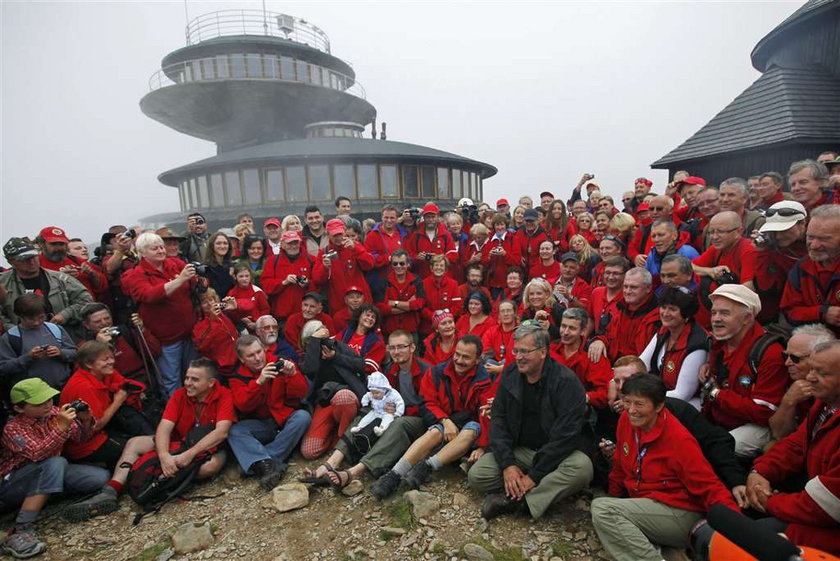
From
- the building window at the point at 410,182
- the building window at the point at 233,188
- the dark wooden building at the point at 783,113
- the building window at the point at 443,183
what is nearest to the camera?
the dark wooden building at the point at 783,113

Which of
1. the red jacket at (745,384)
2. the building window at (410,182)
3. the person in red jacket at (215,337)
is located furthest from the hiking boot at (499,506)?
the building window at (410,182)

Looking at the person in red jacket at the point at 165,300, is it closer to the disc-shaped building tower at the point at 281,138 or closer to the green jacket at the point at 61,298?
the green jacket at the point at 61,298

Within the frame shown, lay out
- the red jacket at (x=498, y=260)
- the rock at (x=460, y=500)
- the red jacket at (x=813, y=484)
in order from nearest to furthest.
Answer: the red jacket at (x=813, y=484), the rock at (x=460, y=500), the red jacket at (x=498, y=260)

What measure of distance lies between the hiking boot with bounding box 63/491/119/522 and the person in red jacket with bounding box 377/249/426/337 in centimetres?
430

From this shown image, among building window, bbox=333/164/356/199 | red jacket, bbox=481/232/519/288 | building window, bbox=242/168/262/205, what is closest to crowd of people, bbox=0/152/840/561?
red jacket, bbox=481/232/519/288

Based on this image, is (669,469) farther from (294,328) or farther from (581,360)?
(294,328)

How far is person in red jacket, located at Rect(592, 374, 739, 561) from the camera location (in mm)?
3195

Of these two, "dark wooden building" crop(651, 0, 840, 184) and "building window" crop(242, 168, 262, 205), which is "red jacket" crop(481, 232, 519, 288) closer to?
"dark wooden building" crop(651, 0, 840, 184)

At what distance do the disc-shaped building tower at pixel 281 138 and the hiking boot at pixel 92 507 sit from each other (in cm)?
1722

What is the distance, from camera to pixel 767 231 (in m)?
4.25

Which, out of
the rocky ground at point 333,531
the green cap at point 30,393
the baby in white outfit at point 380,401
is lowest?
the rocky ground at point 333,531

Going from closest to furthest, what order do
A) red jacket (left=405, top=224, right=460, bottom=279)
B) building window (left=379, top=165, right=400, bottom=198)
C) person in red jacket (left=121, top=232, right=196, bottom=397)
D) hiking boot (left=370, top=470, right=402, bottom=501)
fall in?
hiking boot (left=370, top=470, right=402, bottom=501) → person in red jacket (left=121, top=232, right=196, bottom=397) → red jacket (left=405, top=224, right=460, bottom=279) → building window (left=379, top=165, right=400, bottom=198)

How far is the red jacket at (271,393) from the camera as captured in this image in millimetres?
5242

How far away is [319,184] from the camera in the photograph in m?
21.3
